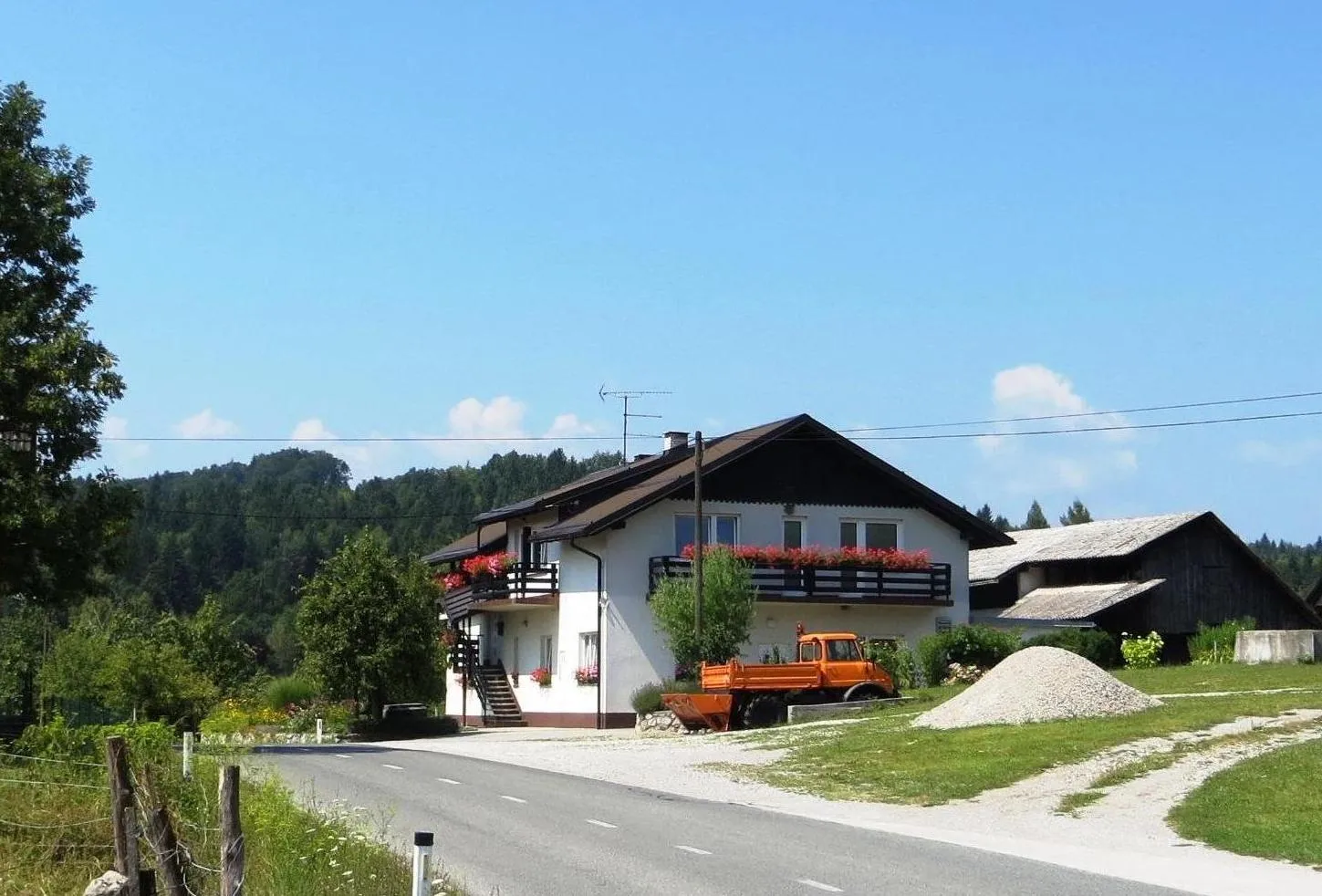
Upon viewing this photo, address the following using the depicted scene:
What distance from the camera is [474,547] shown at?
56.3m

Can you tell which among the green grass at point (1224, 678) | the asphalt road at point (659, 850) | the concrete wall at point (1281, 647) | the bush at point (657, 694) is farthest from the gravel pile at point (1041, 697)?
the concrete wall at point (1281, 647)

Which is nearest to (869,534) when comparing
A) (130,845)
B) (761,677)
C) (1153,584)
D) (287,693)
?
(1153,584)

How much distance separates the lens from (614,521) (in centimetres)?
4294

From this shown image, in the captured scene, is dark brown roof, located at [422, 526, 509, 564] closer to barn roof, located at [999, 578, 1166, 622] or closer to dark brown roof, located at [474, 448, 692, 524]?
dark brown roof, located at [474, 448, 692, 524]

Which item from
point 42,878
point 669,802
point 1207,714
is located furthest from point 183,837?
point 1207,714

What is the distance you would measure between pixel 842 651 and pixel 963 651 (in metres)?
6.24

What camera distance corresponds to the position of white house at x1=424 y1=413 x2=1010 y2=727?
Result: 43.7 m

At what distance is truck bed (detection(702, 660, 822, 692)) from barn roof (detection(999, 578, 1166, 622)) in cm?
1619

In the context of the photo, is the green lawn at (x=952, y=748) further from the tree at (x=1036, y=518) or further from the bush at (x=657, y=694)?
the tree at (x=1036, y=518)

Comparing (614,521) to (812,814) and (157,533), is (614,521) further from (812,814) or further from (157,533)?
(157,533)

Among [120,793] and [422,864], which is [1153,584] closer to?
[120,793]

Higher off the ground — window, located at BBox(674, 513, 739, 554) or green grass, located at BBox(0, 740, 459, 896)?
window, located at BBox(674, 513, 739, 554)

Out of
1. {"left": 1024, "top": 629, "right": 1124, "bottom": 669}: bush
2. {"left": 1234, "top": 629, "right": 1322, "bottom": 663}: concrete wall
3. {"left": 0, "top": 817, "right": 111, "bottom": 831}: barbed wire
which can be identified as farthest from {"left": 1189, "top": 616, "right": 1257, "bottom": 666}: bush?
{"left": 0, "top": 817, "right": 111, "bottom": 831}: barbed wire

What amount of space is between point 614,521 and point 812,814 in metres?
23.6
